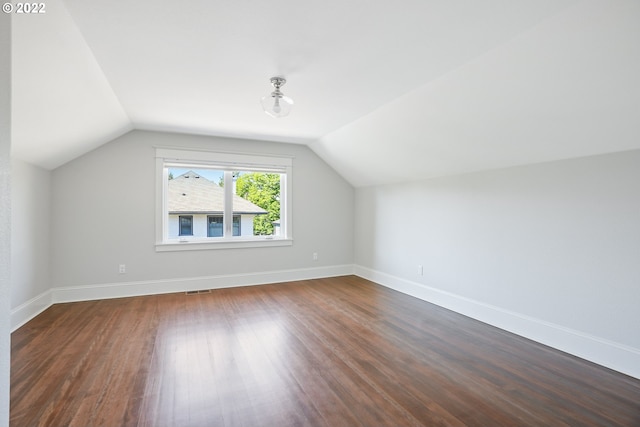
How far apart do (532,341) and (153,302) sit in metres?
4.27

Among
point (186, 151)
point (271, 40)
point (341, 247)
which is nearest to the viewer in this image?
point (271, 40)

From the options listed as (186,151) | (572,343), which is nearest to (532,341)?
(572,343)

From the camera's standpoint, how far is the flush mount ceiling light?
2750 mm

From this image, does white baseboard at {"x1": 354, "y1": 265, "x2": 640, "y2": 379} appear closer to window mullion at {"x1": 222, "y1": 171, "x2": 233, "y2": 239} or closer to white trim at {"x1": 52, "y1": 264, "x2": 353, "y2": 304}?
white trim at {"x1": 52, "y1": 264, "x2": 353, "y2": 304}

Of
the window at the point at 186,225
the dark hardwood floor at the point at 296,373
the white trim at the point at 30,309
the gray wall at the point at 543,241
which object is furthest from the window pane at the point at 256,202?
the white trim at the point at 30,309

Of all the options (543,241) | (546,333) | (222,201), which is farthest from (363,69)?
(222,201)

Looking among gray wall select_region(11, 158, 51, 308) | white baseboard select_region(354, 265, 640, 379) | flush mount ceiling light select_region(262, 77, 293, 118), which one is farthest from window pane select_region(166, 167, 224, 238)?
white baseboard select_region(354, 265, 640, 379)

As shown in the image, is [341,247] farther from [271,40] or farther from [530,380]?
[271,40]

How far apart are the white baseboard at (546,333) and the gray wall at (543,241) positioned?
0.04m

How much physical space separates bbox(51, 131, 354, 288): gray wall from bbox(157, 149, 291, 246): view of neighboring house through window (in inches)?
7.5

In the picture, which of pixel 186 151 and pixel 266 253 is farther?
pixel 266 253

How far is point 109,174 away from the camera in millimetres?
4211

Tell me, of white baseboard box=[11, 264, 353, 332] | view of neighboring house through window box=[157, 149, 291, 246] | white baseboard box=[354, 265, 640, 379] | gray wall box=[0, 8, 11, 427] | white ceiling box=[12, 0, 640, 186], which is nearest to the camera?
gray wall box=[0, 8, 11, 427]

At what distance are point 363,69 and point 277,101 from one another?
79 cm
